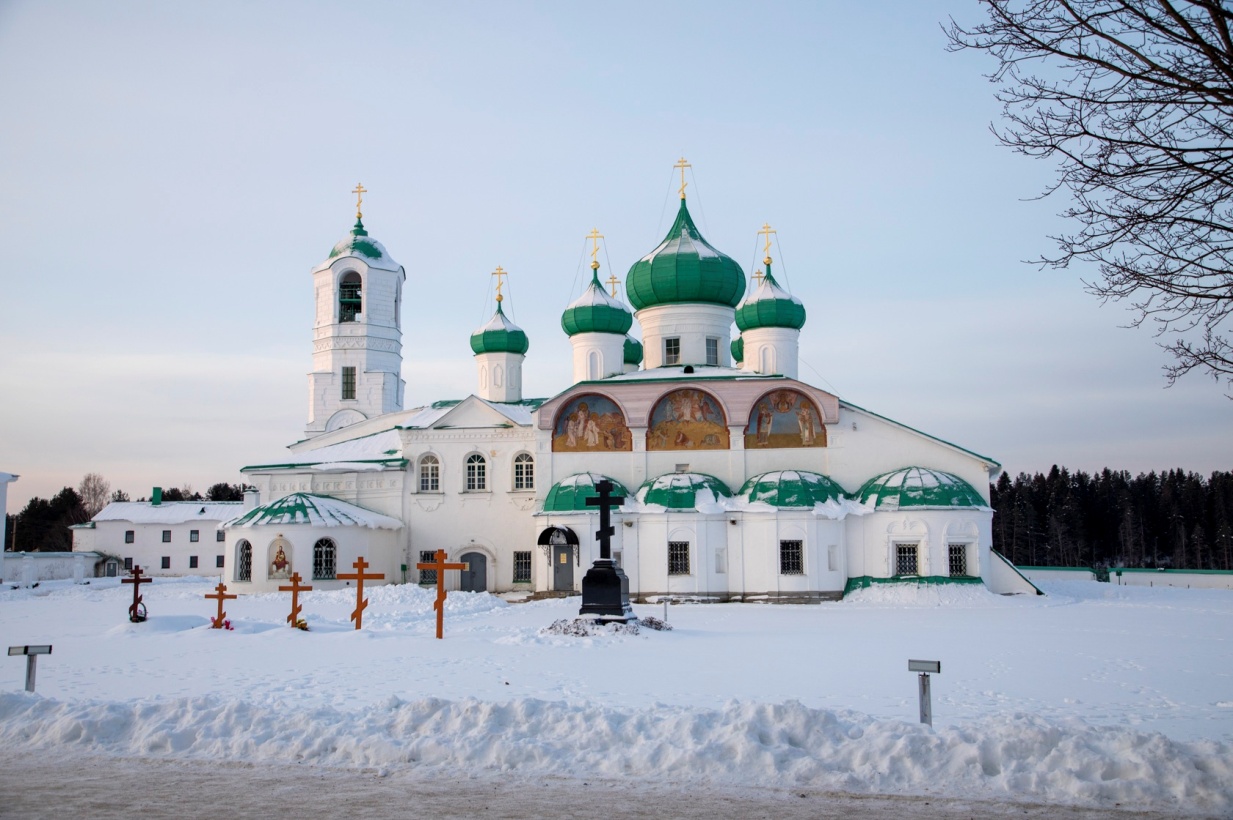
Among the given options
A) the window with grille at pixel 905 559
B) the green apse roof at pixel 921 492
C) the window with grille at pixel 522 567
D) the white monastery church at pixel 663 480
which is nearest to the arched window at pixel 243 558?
the white monastery church at pixel 663 480

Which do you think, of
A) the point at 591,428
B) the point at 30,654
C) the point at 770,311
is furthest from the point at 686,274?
the point at 30,654

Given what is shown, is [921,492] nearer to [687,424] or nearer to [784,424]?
[784,424]

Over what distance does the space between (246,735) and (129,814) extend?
1938 mm

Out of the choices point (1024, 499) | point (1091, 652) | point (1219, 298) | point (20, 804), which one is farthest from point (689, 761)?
point (1024, 499)

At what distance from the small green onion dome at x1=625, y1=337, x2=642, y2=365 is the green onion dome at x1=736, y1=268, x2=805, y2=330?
8.27m

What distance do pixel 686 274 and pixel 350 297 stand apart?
1406 cm

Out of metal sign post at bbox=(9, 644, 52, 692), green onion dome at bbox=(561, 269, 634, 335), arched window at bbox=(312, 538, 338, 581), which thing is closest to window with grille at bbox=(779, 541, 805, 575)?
green onion dome at bbox=(561, 269, 634, 335)

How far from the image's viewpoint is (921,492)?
28219mm

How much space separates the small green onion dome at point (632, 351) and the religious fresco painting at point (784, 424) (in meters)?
11.6

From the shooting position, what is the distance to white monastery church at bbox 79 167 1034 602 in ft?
93.2

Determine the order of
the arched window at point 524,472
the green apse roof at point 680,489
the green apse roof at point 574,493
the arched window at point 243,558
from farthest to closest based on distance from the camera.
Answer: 1. the arched window at point 524,472
2. the arched window at point 243,558
3. the green apse roof at point 574,493
4. the green apse roof at point 680,489

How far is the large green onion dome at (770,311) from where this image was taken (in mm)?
33281

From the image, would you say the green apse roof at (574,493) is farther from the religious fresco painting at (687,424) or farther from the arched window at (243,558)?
the arched window at (243,558)

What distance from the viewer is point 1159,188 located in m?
8.27
